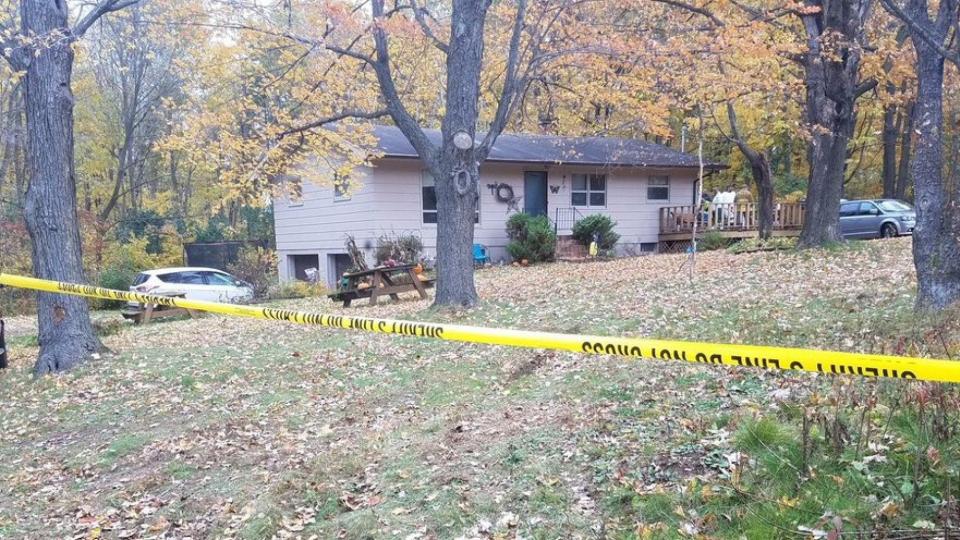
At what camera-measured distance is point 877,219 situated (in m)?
19.9

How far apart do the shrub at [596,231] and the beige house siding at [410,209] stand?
1250mm

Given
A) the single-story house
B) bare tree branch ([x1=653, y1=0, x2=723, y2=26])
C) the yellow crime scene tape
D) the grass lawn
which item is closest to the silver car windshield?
the single-story house

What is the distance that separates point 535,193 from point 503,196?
1351 mm

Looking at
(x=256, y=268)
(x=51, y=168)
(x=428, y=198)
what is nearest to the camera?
(x=51, y=168)

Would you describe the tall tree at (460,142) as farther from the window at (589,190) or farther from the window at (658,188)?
the window at (658,188)

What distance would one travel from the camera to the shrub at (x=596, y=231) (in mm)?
19391

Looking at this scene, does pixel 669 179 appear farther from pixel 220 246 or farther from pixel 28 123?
pixel 28 123

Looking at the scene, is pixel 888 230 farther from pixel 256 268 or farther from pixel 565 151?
pixel 256 268

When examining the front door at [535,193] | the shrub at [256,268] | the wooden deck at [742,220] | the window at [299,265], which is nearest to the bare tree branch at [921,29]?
the wooden deck at [742,220]

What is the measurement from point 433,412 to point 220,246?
66.7ft

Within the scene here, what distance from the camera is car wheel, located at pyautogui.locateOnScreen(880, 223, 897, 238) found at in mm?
19578

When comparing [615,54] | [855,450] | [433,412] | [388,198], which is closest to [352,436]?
[433,412]

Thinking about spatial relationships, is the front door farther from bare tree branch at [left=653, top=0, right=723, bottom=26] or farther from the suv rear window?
the suv rear window

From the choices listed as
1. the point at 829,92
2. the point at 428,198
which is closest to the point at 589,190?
the point at 428,198
